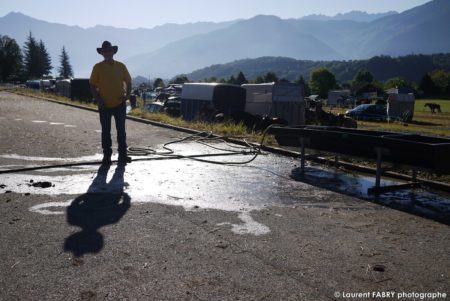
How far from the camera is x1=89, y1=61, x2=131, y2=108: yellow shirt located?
802 cm

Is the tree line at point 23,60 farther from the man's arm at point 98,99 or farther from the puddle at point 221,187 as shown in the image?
the puddle at point 221,187

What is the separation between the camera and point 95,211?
15.5 ft

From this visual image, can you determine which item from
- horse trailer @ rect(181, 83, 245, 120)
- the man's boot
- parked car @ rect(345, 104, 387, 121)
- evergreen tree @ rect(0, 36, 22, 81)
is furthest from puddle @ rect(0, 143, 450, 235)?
evergreen tree @ rect(0, 36, 22, 81)

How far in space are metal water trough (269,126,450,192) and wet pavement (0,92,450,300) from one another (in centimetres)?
52

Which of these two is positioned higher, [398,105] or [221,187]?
[398,105]

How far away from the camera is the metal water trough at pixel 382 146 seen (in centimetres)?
523

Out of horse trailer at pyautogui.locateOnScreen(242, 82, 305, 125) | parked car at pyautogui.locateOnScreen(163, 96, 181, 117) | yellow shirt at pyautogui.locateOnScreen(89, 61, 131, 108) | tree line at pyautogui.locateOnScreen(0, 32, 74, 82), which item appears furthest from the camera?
tree line at pyautogui.locateOnScreen(0, 32, 74, 82)

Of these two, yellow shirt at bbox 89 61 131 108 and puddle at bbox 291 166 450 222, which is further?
yellow shirt at bbox 89 61 131 108

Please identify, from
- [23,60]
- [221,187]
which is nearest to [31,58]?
[23,60]

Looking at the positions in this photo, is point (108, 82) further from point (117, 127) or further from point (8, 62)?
point (8, 62)

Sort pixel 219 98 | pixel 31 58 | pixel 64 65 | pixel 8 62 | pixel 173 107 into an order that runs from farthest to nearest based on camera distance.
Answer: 1. pixel 64 65
2. pixel 31 58
3. pixel 8 62
4. pixel 173 107
5. pixel 219 98

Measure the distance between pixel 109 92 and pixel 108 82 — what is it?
188 millimetres

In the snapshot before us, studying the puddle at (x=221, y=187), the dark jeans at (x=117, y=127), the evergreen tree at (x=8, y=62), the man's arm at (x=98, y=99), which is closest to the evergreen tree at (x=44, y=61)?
the evergreen tree at (x=8, y=62)

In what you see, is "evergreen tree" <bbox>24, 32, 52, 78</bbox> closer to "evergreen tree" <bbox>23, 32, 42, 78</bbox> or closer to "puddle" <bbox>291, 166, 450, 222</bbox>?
"evergreen tree" <bbox>23, 32, 42, 78</bbox>
